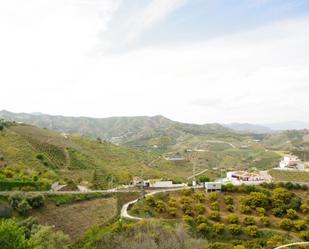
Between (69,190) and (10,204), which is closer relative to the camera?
(10,204)

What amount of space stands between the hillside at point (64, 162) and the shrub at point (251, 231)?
2658cm

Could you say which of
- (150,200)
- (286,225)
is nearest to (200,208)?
(150,200)

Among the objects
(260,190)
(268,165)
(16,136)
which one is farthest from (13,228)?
(268,165)

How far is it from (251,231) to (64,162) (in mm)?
44102

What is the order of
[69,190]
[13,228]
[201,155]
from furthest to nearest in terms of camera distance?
[201,155] → [69,190] → [13,228]

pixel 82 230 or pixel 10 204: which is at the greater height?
pixel 10 204

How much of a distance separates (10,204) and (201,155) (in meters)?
112

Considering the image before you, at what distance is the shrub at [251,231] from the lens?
125 ft

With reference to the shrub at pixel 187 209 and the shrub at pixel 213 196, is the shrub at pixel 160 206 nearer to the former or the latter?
the shrub at pixel 187 209

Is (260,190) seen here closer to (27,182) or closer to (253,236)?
(253,236)

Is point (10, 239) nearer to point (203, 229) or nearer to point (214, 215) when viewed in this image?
point (203, 229)

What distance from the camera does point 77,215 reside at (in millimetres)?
40875

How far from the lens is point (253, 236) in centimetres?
3828

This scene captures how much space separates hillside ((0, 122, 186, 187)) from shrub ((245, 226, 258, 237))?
2658 cm
